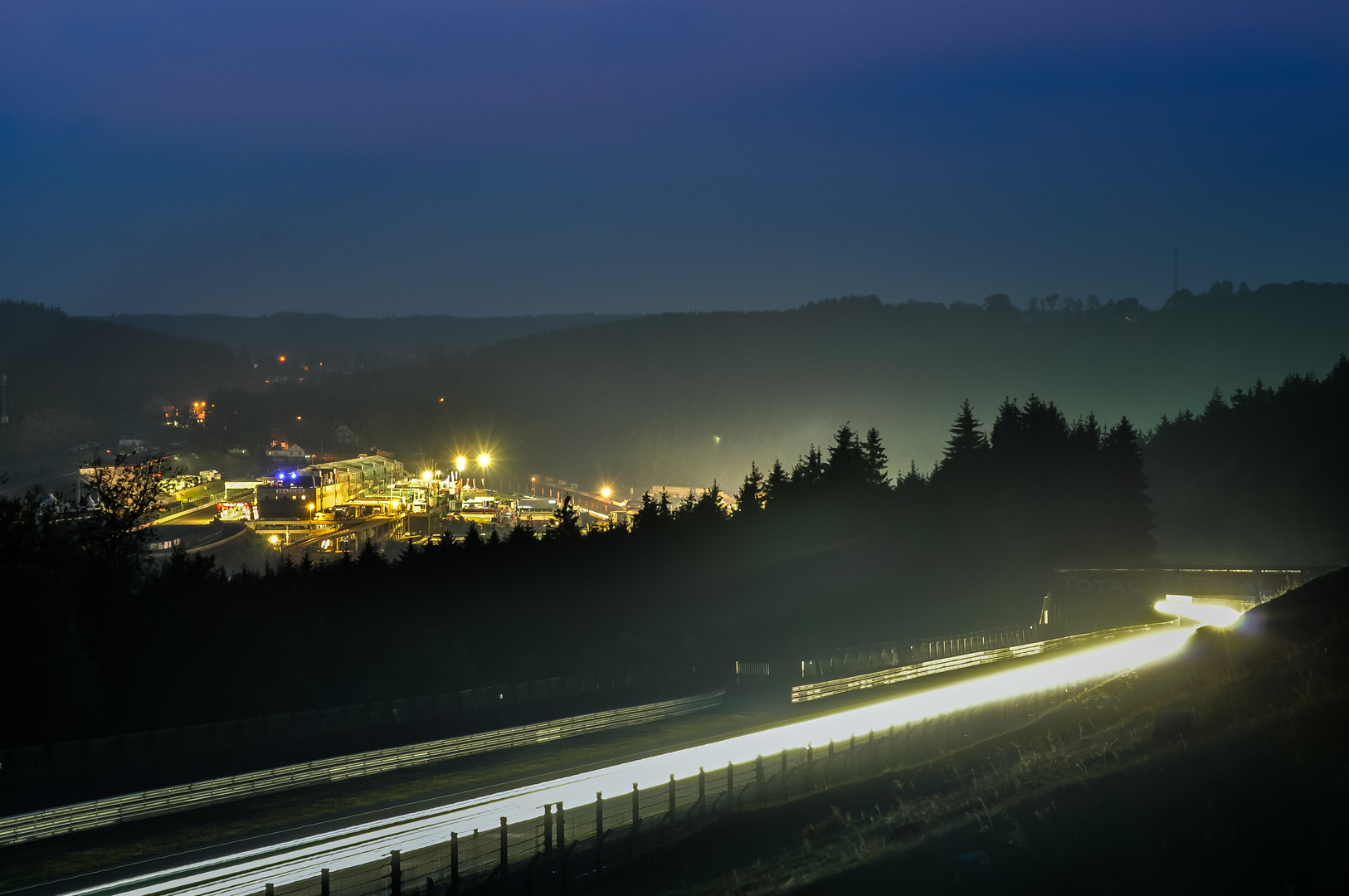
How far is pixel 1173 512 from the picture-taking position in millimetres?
143625

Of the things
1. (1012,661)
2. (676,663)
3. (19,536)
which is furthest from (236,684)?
(1012,661)

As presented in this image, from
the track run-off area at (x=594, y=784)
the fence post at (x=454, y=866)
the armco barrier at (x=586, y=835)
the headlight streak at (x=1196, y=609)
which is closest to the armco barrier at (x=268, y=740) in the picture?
the track run-off area at (x=594, y=784)

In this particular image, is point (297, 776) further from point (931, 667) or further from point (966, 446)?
point (966, 446)

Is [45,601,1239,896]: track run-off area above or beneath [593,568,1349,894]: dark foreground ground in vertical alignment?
beneath

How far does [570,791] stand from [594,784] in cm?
92

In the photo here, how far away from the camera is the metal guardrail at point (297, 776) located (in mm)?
23797

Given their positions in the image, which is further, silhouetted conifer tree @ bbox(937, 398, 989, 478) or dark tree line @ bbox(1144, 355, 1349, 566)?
silhouetted conifer tree @ bbox(937, 398, 989, 478)

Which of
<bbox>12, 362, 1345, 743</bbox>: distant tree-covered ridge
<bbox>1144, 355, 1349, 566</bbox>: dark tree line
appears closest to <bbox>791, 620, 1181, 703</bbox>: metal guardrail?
<bbox>12, 362, 1345, 743</bbox>: distant tree-covered ridge

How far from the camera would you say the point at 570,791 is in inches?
1042

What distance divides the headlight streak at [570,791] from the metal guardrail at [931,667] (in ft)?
9.28

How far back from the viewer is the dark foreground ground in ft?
36.2

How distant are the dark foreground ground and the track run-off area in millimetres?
3368

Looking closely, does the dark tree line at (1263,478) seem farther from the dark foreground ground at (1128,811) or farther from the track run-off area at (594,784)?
the dark foreground ground at (1128,811)

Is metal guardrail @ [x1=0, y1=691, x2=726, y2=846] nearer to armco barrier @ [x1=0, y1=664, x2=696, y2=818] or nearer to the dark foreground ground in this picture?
armco barrier @ [x1=0, y1=664, x2=696, y2=818]
